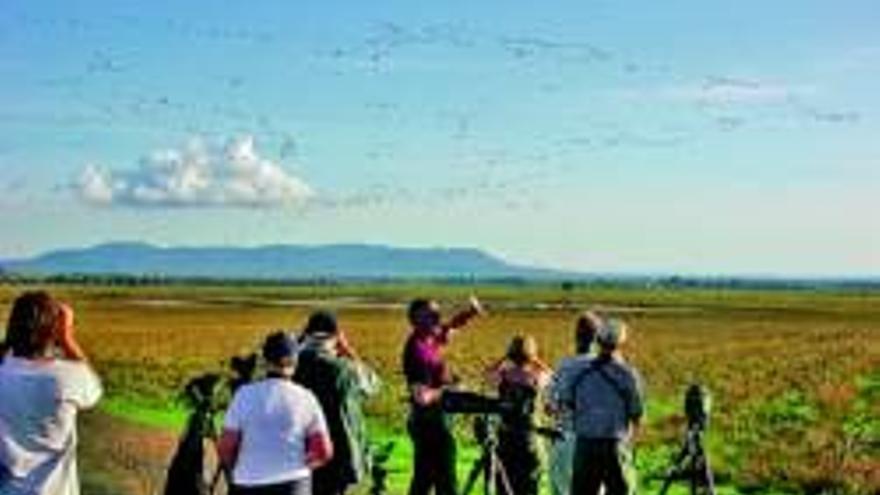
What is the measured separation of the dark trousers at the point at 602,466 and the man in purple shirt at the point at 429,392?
150cm

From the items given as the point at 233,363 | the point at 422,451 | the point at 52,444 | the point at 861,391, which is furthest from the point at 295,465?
the point at 861,391

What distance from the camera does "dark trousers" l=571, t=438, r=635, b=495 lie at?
43.1ft

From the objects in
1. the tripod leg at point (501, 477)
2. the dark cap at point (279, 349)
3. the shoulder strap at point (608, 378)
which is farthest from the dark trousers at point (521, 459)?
the dark cap at point (279, 349)

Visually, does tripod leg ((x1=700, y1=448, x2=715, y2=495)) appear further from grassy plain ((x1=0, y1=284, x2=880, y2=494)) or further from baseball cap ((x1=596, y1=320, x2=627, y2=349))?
grassy plain ((x1=0, y1=284, x2=880, y2=494))

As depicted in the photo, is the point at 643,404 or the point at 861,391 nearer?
the point at 643,404

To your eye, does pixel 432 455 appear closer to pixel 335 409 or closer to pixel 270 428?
pixel 335 409

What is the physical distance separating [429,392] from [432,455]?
0.61 meters

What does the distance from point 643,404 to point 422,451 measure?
2.67 metres

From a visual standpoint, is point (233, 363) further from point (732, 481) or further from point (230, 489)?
point (732, 481)

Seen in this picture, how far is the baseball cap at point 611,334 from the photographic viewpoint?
41.9 feet

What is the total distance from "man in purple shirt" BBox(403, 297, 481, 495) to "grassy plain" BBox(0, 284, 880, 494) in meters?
3.14

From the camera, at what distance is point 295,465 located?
992 centimetres

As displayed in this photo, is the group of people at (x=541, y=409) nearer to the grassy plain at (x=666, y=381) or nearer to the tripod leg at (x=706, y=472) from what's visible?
the tripod leg at (x=706, y=472)

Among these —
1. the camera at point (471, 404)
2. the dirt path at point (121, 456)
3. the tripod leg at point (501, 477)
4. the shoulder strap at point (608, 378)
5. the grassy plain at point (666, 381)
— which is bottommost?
the grassy plain at point (666, 381)
